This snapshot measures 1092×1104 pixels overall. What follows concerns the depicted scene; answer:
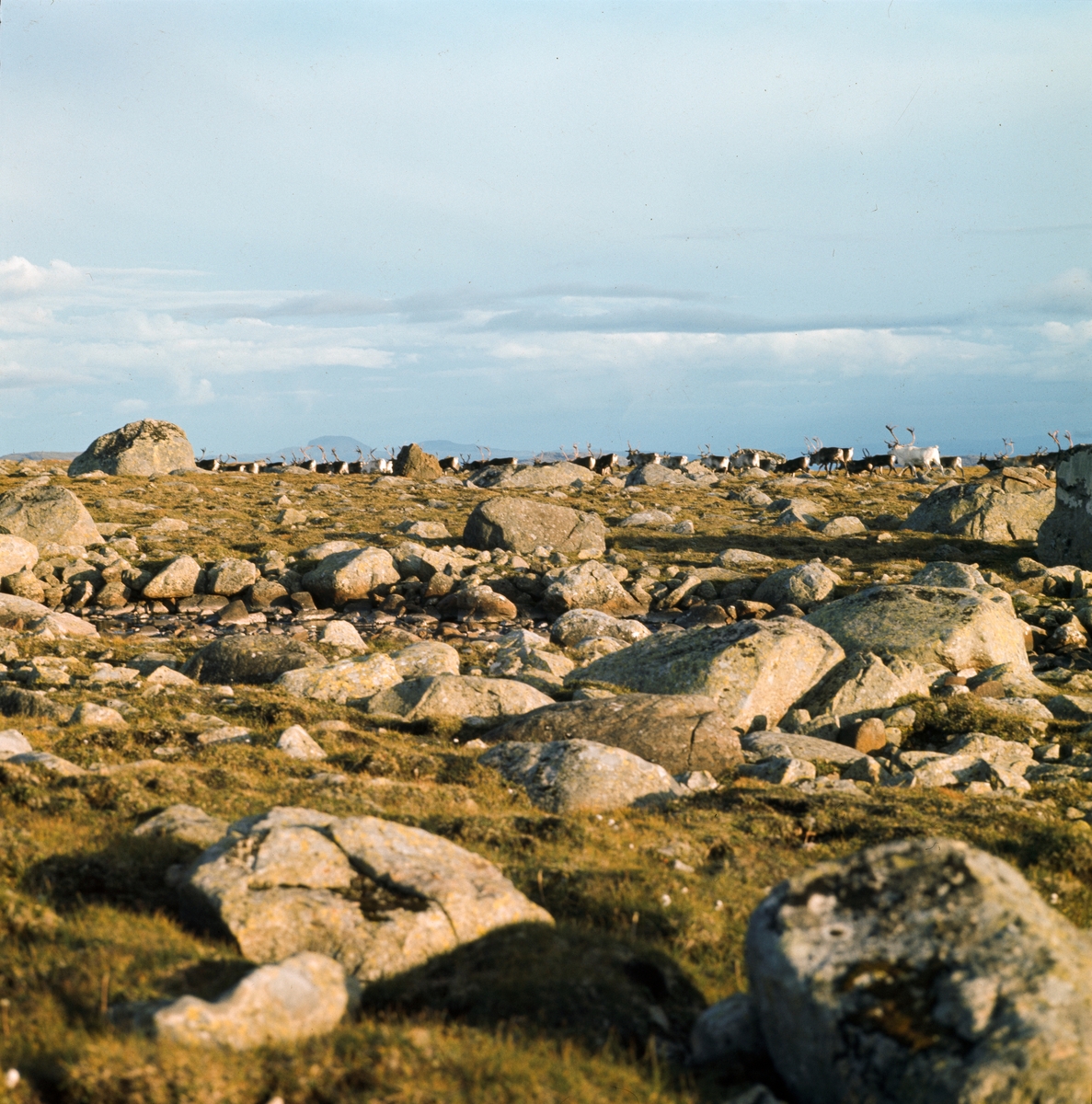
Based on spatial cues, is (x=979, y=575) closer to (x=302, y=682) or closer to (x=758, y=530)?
(x=758, y=530)

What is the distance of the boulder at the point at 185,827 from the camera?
10.3m

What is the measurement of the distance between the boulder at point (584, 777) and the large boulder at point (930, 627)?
11.1 meters

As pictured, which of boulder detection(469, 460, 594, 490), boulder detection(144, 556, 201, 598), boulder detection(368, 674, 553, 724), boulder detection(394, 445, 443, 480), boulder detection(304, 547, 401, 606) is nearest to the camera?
boulder detection(368, 674, 553, 724)

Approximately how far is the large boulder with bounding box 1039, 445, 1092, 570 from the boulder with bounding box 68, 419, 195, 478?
171 ft

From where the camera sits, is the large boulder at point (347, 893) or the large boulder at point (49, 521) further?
the large boulder at point (49, 521)

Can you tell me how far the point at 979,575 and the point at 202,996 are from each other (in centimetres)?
3157

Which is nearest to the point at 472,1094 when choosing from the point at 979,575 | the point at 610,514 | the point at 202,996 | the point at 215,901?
the point at 202,996

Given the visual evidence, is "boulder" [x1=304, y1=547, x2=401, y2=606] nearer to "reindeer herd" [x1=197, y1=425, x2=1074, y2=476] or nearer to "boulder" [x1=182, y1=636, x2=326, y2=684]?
A: "boulder" [x1=182, y1=636, x2=326, y2=684]

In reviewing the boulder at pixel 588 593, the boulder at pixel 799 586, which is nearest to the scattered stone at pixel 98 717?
the boulder at pixel 588 593

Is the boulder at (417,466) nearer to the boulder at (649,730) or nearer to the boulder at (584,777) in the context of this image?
the boulder at (649,730)

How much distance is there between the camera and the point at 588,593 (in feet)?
114

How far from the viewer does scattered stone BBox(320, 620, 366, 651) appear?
2705 centimetres

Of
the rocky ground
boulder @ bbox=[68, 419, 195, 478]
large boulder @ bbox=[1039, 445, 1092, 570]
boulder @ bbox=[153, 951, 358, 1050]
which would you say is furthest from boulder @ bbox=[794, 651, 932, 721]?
boulder @ bbox=[68, 419, 195, 478]

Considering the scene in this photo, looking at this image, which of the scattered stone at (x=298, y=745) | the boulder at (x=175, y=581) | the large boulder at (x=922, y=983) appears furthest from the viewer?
the boulder at (x=175, y=581)
